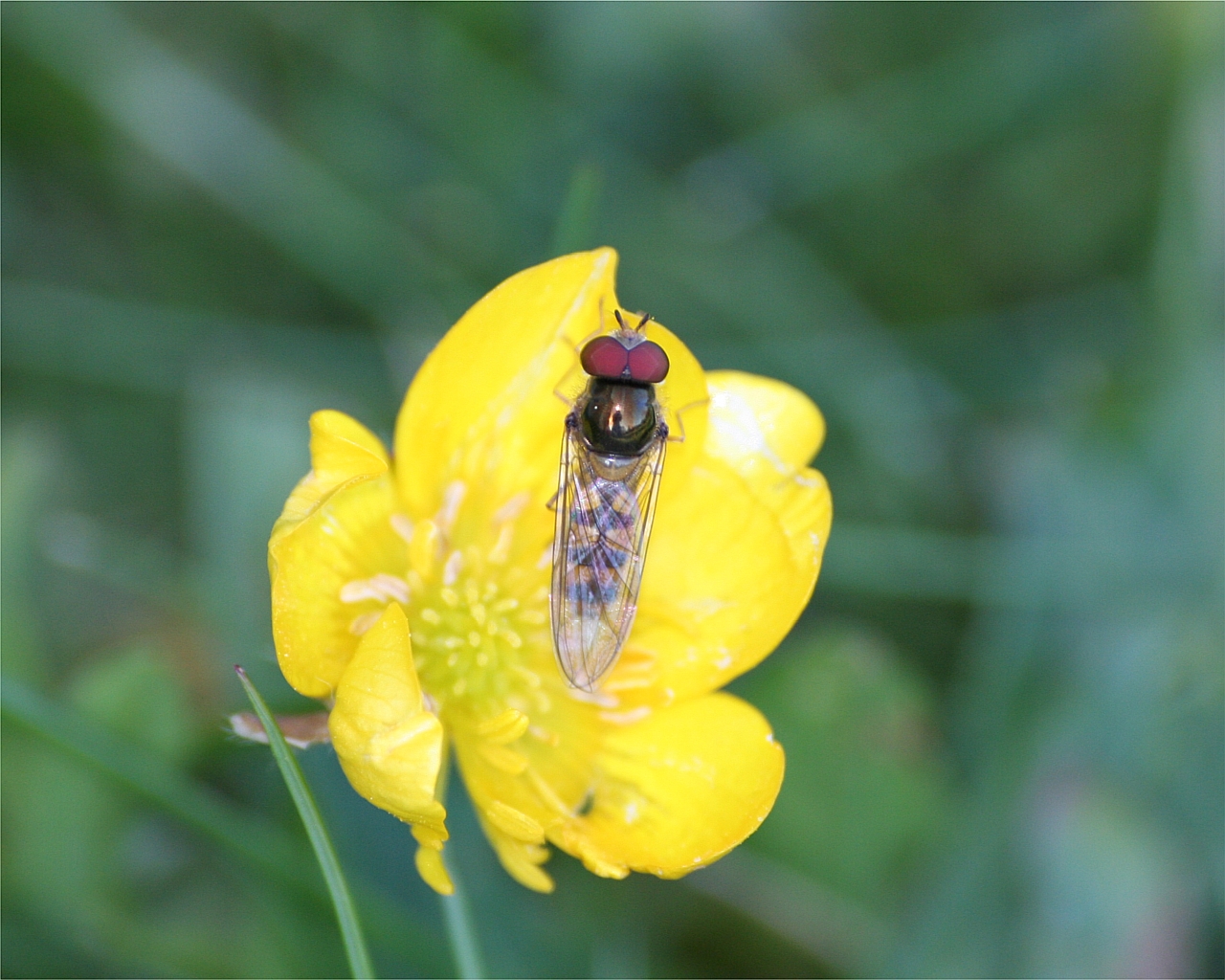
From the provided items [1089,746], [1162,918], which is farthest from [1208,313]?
[1162,918]

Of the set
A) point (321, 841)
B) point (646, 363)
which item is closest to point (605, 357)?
point (646, 363)

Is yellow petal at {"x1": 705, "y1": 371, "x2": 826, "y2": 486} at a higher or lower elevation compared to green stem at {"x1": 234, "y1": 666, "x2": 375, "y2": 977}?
higher

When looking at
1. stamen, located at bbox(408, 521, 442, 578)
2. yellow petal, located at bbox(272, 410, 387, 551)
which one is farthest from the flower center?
yellow petal, located at bbox(272, 410, 387, 551)

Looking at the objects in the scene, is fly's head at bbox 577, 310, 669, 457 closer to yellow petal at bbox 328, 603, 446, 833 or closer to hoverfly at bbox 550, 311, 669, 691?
hoverfly at bbox 550, 311, 669, 691

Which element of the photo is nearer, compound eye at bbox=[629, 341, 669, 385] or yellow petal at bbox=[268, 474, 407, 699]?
yellow petal at bbox=[268, 474, 407, 699]

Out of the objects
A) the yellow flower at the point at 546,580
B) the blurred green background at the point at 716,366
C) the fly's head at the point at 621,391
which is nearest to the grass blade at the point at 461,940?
the yellow flower at the point at 546,580

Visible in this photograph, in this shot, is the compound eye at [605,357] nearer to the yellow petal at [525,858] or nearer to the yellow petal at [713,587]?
the yellow petal at [713,587]

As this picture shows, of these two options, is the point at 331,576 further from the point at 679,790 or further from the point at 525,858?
the point at 679,790
